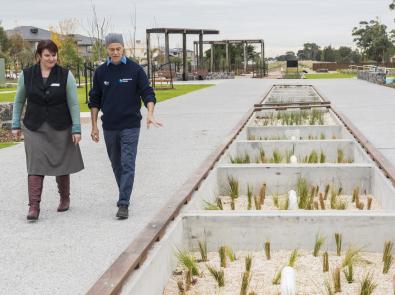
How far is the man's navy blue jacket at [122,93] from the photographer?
621cm

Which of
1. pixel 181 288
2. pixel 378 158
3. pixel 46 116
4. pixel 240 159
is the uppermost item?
pixel 46 116

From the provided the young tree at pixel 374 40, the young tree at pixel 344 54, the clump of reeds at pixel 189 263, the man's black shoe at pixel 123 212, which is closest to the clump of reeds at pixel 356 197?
the man's black shoe at pixel 123 212

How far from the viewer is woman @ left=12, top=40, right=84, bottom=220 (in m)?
6.23

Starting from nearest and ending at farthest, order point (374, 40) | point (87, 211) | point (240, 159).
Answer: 1. point (87, 211)
2. point (240, 159)
3. point (374, 40)

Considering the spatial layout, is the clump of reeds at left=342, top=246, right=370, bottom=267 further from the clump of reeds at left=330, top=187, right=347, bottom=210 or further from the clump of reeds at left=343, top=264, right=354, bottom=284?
the clump of reeds at left=330, top=187, right=347, bottom=210

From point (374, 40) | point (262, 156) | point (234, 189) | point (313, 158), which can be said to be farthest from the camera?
point (374, 40)

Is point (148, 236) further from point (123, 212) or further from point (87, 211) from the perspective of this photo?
point (87, 211)

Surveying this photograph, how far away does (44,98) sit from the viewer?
6234 millimetres

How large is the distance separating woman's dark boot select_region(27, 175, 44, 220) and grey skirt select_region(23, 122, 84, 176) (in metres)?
0.07

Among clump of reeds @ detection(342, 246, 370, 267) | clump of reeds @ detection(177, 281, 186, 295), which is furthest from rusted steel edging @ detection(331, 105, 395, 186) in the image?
clump of reeds @ detection(177, 281, 186, 295)

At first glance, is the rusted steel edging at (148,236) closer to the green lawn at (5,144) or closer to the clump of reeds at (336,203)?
the clump of reeds at (336,203)

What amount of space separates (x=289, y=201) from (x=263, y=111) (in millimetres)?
10873

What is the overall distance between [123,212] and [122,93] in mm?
1107

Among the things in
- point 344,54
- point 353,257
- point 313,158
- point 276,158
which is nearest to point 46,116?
point 353,257
